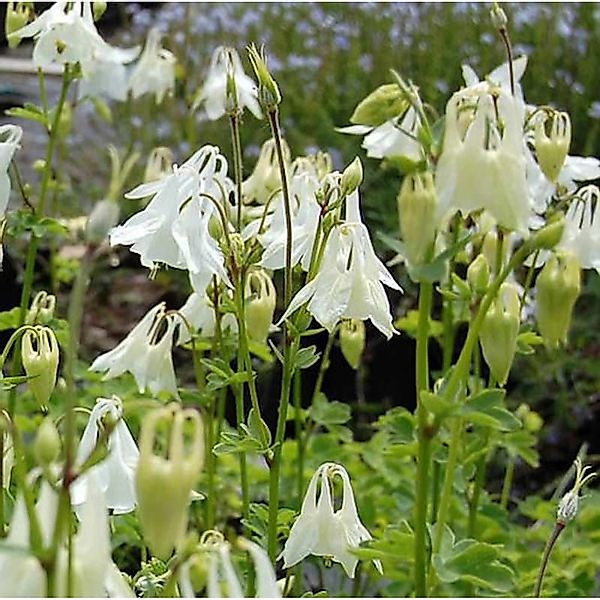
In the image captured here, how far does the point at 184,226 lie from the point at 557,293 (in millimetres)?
344

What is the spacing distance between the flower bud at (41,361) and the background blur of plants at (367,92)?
75.9 inches

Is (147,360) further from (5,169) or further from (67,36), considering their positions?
(67,36)

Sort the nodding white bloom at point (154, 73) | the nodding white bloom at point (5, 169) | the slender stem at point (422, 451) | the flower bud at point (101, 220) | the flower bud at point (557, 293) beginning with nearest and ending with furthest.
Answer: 1. the flower bud at point (101, 220)
2. the slender stem at point (422, 451)
3. the flower bud at point (557, 293)
4. the nodding white bloom at point (5, 169)
5. the nodding white bloom at point (154, 73)

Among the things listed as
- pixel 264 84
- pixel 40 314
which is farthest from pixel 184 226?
pixel 40 314

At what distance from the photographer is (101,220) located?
571 mm

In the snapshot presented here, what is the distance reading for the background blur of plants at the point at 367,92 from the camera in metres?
3.32

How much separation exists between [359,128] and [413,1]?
3.42 metres

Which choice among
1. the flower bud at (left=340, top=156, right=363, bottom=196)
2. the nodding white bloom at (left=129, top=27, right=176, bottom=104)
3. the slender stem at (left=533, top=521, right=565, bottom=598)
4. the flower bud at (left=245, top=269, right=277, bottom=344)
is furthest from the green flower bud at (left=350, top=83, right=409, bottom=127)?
the nodding white bloom at (left=129, top=27, right=176, bottom=104)

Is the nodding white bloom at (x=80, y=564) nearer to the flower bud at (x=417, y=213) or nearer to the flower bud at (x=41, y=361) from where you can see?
the flower bud at (x=417, y=213)

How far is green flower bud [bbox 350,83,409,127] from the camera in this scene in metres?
1.04

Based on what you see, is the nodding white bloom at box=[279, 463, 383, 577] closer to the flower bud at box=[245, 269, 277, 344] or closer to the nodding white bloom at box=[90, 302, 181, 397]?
the flower bud at box=[245, 269, 277, 344]

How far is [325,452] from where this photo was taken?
6.82 ft

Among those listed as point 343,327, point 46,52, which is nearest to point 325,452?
point 343,327

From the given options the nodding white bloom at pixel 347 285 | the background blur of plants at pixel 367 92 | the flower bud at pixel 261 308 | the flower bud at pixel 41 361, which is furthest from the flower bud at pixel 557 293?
the background blur of plants at pixel 367 92
